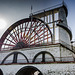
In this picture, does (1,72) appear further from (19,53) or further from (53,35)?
(53,35)

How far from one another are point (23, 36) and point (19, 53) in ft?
21.9

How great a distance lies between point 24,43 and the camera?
20.7 metres

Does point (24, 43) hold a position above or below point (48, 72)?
above

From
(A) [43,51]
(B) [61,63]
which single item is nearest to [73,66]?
(B) [61,63]

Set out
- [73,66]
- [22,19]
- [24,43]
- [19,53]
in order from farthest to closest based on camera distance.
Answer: [22,19] → [24,43] → [19,53] → [73,66]

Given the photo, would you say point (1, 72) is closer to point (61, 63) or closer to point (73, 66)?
point (61, 63)

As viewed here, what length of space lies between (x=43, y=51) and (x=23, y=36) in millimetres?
9214

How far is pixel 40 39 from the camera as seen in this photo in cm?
2092

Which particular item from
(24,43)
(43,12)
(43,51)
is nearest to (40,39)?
(24,43)

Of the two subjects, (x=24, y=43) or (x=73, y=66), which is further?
(x=24, y=43)

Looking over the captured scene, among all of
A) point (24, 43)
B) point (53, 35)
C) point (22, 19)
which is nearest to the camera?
point (53, 35)

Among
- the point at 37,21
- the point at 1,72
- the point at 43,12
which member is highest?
the point at 43,12

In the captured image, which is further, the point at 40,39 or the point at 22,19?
the point at 22,19

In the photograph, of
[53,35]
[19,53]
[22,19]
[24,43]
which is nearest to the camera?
[19,53]
